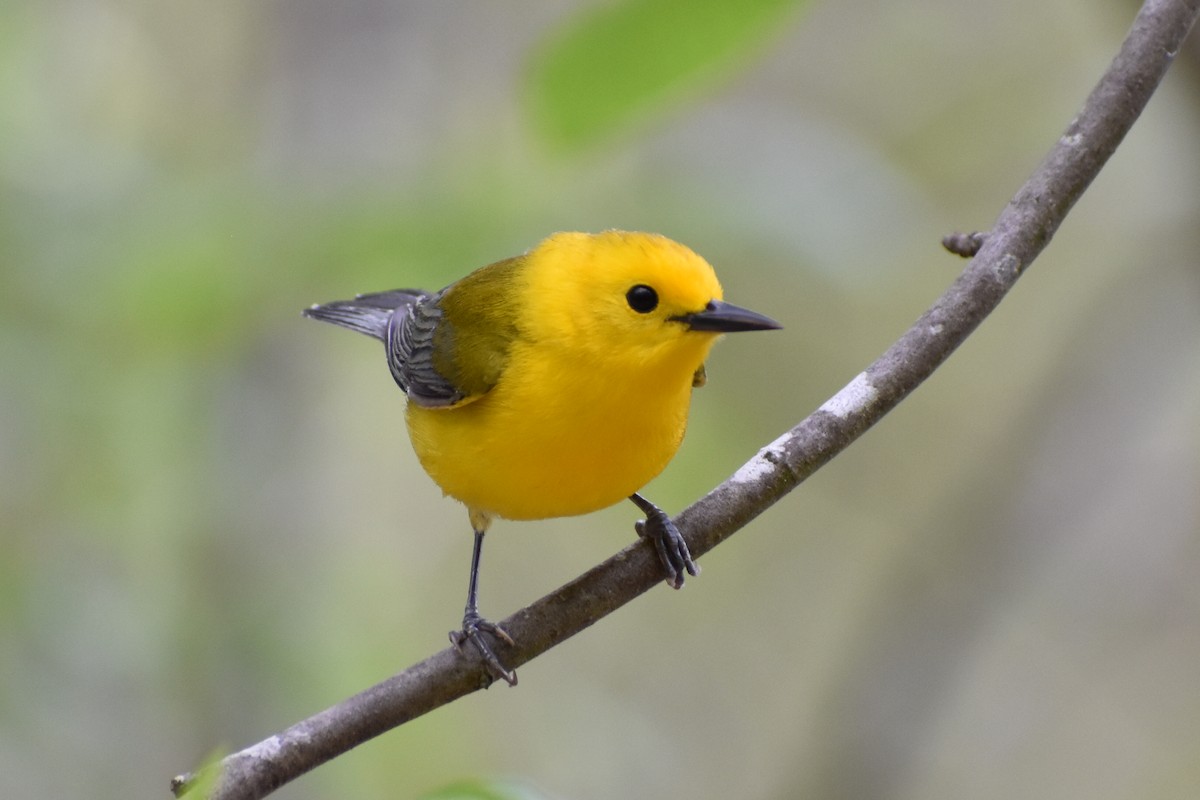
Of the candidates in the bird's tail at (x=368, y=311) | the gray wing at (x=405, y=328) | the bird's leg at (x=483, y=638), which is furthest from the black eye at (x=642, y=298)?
the bird's tail at (x=368, y=311)

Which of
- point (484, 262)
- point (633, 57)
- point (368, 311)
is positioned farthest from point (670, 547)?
point (368, 311)

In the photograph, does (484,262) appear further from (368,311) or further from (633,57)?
(368,311)

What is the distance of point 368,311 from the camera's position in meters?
4.84

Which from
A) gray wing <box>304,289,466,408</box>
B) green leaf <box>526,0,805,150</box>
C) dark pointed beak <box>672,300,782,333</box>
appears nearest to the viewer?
green leaf <box>526,0,805,150</box>

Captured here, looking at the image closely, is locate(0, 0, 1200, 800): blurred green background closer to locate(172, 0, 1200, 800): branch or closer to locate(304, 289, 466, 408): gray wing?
locate(304, 289, 466, 408): gray wing

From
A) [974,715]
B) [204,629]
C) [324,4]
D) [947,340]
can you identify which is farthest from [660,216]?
[974,715]

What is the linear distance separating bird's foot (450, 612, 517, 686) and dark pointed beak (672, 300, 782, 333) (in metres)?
0.90

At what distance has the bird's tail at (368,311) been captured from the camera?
4621 millimetres

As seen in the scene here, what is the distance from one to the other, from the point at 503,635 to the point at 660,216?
132 centimetres

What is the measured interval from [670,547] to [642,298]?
65 cm

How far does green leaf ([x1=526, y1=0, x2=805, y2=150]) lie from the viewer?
6.29 ft

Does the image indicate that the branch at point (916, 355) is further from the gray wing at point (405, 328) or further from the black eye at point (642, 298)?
the gray wing at point (405, 328)

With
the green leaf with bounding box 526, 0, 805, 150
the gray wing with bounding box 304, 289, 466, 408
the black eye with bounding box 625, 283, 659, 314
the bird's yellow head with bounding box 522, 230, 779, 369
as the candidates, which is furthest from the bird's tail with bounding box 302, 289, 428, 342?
the green leaf with bounding box 526, 0, 805, 150

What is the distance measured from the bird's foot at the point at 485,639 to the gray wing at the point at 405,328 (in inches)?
28.3
